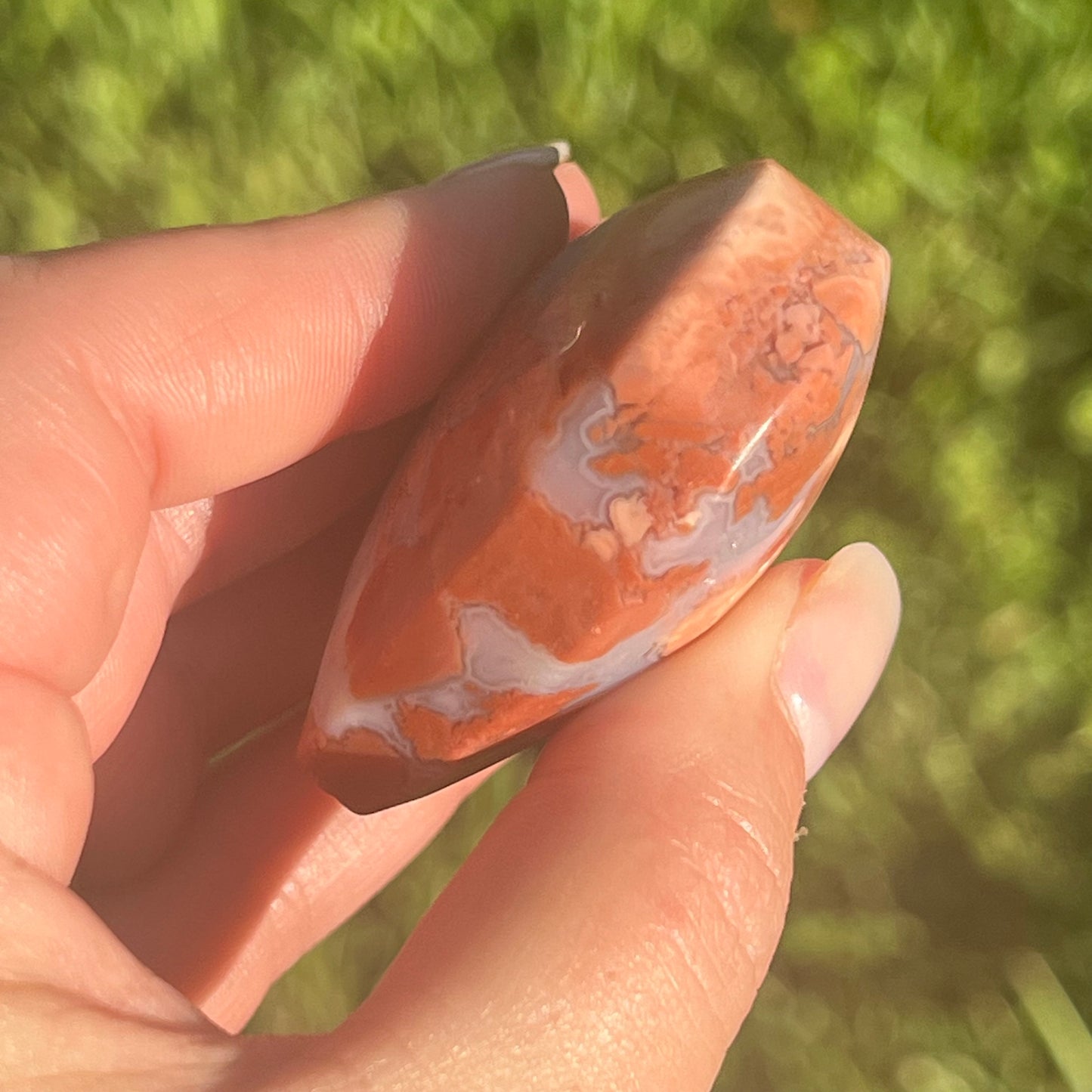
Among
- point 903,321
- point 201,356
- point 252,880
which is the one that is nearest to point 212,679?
point 252,880

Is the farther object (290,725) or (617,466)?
(290,725)

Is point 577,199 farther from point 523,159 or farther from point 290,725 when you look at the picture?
point 290,725

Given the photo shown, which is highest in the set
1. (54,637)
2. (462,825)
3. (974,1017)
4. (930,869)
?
(54,637)

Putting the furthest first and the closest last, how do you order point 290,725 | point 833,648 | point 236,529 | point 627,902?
point 290,725 < point 236,529 < point 833,648 < point 627,902

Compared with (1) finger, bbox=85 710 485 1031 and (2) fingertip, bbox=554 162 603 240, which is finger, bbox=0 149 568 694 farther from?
(1) finger, bbox=85 710 485 1031

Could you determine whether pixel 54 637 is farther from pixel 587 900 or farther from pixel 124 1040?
pixel 587 900

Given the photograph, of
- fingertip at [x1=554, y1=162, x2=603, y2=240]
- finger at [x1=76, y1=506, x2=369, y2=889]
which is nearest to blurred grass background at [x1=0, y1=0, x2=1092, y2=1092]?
fingertip at [x1=554, y1=162, x2=603, y2=240]

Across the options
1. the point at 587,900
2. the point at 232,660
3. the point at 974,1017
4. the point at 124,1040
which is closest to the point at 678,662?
the point at 587,900
